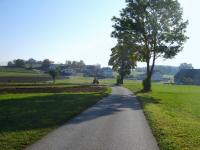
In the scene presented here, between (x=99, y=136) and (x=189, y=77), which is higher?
(x=189, y=77)

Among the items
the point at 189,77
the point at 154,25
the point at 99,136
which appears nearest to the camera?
the point at 99,136

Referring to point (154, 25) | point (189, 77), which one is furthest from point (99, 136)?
point (189, 77)

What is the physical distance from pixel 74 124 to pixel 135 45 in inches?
1740

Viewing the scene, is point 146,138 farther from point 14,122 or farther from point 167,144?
point 14,122

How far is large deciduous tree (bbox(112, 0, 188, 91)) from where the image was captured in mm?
58188

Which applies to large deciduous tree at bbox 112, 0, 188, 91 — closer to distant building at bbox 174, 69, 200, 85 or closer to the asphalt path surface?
the asphalt path surface

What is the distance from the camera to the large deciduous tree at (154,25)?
58188mm

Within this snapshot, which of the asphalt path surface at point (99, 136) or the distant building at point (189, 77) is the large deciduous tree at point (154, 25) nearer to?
the asphalt path surface at point (99, 136)

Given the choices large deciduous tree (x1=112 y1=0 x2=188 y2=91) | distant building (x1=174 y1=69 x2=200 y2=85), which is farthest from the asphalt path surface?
distant building (x1=174 y1=69 x2=200 y2=85)

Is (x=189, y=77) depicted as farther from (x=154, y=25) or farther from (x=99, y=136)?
(x=99, y=136)

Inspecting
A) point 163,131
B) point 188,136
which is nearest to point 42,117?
point 163,131

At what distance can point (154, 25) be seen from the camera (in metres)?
57.9

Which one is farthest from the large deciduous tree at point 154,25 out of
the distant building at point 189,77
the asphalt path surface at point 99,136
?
the distant building at point 189,77

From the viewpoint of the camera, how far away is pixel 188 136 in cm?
1591
